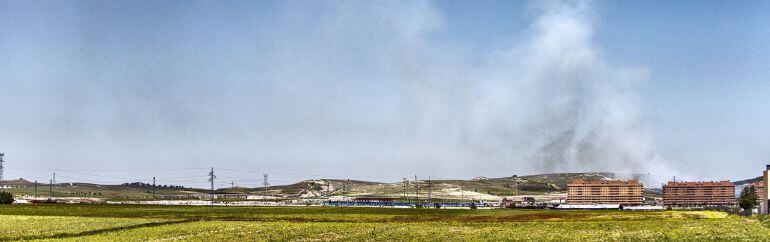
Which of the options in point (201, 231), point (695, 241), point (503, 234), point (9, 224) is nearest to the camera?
point (695, 241)

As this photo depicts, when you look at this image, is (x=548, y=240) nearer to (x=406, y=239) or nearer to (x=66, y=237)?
(x=406, y=239)

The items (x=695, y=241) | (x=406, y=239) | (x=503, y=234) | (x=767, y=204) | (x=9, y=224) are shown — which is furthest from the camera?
(x=767, y=204)

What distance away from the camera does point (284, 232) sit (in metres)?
77.6

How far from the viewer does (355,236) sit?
2815 inches

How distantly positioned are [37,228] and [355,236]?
1508 inches

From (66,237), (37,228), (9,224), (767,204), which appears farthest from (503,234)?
(767,204)

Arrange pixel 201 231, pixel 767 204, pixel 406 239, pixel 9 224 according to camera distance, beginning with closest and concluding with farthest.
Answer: pixel 406 239 → pixel 201 231 → pixel 9 224 → pixel 767 204

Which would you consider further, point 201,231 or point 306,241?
point 201,231

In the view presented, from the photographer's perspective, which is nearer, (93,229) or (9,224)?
(93,229)

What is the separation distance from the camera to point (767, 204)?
154000 mm

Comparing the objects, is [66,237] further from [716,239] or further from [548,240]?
[716,239]

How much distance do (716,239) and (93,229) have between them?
6584 cm

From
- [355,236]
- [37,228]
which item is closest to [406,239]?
[355,236]

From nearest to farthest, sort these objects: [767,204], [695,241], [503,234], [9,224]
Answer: [695,241], [503,234], [9,224], [767,204]
